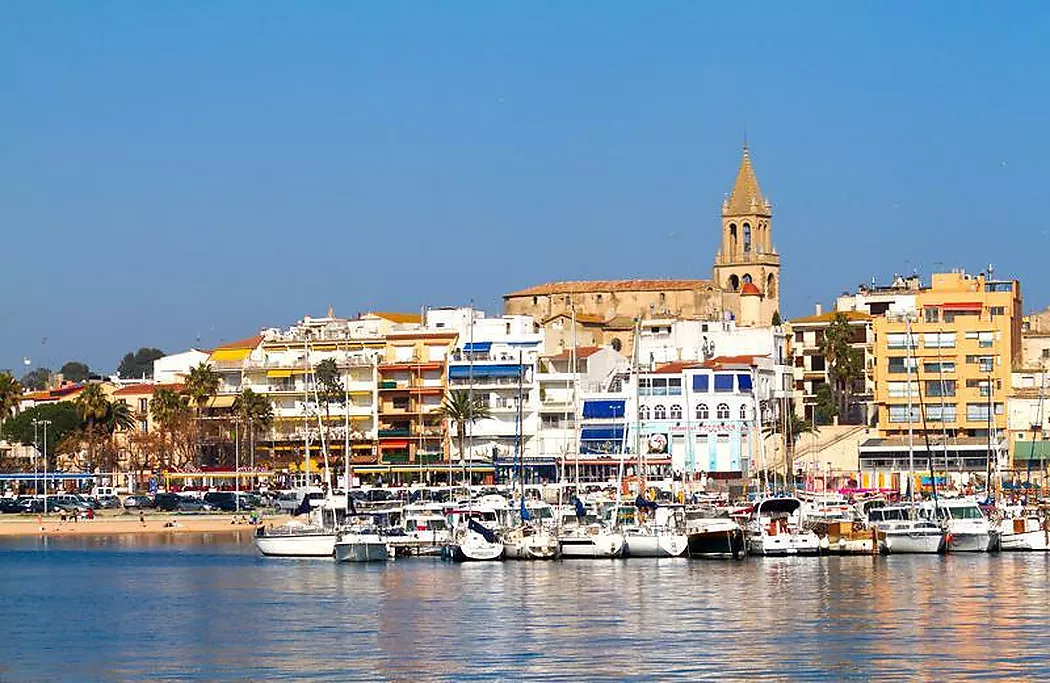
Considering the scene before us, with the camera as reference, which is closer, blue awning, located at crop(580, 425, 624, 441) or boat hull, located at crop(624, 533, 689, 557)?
boat hull, located at crop(624, 533, 689, 557)

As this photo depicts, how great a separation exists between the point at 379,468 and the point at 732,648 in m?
76.2

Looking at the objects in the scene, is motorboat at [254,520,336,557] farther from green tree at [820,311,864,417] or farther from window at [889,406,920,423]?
green tree at [820,311,864,417]

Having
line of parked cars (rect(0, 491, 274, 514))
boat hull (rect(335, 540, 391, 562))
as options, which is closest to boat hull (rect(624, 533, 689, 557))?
boat hull (rect(335, 540, 391, 562))

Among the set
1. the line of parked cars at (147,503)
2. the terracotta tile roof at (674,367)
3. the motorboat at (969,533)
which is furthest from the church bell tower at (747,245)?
the motorboat at (969,533)

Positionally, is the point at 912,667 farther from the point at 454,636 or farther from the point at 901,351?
the point at 901,351

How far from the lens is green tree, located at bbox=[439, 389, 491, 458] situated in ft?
402

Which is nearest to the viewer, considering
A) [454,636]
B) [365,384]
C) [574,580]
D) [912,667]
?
[912,667]

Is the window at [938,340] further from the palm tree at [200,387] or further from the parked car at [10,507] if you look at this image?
the parked car at [10,507]

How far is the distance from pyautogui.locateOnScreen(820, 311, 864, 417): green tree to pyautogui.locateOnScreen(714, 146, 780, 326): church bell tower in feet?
113

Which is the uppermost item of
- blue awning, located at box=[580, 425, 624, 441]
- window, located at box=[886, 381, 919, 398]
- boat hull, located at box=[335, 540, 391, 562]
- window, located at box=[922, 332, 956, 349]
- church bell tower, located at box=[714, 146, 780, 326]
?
church bell tower, located at box=[714, 146, 780, 326]

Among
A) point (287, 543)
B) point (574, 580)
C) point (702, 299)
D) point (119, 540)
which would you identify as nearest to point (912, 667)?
point (574, 580)

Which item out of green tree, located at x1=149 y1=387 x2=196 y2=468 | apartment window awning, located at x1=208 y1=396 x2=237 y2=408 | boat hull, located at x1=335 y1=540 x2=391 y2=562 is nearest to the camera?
boat hull, located at x1=335 y1=540 x2=391 y2=562

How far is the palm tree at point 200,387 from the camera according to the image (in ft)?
436

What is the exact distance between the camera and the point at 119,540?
3991 inches
